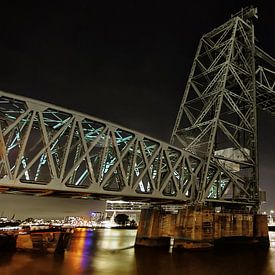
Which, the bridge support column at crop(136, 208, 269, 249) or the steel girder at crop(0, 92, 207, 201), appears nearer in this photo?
the steel girder at crop(0, 92, 207, 201)

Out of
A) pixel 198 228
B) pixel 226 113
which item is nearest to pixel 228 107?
pixel 226 113

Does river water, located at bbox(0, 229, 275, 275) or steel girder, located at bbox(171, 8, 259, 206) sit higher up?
steel girder, located at bbox(171, 8, 259, 206)

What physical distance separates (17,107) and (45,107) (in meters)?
2.68

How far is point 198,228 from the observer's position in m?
32.5

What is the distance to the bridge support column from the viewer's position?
107ft

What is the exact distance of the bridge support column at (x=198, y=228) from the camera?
3266 centimetres

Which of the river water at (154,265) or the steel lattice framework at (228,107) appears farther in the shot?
the steel lattice framework at (228,107)

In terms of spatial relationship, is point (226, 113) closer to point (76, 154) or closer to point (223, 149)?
point (223, 149)

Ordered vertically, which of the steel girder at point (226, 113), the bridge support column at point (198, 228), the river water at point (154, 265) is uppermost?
the steel girder at point (226, 113)

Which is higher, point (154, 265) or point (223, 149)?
point (223, 149)

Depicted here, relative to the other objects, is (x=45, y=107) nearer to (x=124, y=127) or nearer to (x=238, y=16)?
(x=124, y=127)

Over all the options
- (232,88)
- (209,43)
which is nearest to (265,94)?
(232,88)

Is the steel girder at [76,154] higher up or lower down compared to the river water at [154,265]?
higher up

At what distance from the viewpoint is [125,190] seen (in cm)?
2800
